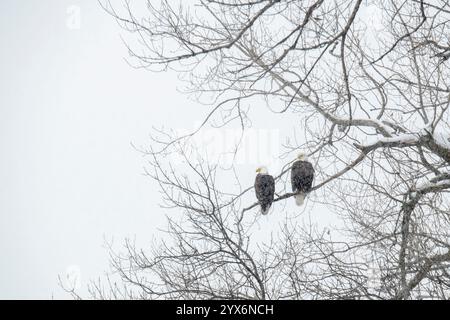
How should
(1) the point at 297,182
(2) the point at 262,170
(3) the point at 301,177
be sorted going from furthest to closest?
(2) the point at 262,170 < (1) the point at 297,182 < (3) the point at 301,177

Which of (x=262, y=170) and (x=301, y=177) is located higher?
(x=262, y=170)

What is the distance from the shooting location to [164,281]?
5.06 m

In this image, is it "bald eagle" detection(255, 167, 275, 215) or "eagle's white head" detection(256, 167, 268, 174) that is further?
"eagle's white head" detection(256, 167, 268, 174)

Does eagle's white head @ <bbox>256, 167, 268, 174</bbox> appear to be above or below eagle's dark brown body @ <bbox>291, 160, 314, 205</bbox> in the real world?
above

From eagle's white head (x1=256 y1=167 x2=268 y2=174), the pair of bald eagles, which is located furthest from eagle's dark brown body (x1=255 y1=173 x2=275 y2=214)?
eagle's white head (x1=256 y1=167 x2=268 y2=174)

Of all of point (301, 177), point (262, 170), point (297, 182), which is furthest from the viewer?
point (262, 170)

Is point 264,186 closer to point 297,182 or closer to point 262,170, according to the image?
point 297,182

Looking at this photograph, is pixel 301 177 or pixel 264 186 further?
pixel 264 186

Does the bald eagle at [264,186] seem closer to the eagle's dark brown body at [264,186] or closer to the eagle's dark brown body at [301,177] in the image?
the eagle's dark brown body at [264,186]

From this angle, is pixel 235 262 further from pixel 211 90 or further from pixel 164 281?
pixel 211 90

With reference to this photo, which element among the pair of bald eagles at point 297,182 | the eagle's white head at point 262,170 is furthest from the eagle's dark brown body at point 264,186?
the eagle's white head at point 262,170

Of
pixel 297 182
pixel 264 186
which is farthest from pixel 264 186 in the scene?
pixel 297 182

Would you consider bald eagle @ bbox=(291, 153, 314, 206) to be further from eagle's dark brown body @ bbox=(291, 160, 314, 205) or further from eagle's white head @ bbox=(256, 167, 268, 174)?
eagle's white head @ bbox=(256, 167, 268, 174)
